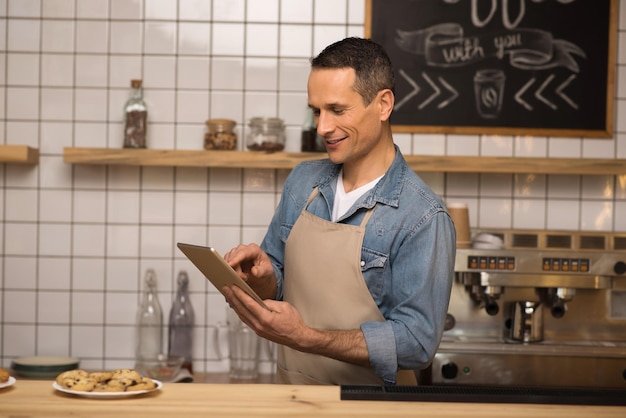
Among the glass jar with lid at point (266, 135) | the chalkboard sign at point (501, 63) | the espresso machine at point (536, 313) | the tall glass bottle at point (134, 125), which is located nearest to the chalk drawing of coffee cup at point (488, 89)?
the chalkboard sign at point (501, 63)

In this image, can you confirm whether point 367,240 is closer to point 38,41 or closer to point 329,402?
point 329,402

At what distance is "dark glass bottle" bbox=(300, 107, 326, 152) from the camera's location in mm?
3051

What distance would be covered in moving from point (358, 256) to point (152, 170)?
4.86ft

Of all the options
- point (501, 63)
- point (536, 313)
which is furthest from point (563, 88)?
point (536, 313)

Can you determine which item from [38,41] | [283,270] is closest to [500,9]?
[283,270]

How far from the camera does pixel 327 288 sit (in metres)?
1.95

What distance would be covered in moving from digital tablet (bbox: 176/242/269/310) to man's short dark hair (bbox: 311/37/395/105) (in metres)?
0.53

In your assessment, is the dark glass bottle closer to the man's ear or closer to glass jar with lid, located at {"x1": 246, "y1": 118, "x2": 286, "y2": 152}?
glass jar with lid, located at {"x1": 246, "y1": 118, "x2": 286, "y2": 152}

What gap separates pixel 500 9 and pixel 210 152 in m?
1.22

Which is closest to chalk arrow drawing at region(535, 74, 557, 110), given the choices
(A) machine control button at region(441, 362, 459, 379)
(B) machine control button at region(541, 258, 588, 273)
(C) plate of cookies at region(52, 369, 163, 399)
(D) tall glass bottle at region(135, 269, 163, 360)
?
(B) machine control button at region(541, 258, 588, 273)

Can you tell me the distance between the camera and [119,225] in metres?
3.19

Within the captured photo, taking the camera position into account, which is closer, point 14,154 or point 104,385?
point 104,385

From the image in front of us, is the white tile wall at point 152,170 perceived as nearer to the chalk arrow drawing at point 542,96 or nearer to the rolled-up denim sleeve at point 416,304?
the chalk arrow drawing at point 542,96

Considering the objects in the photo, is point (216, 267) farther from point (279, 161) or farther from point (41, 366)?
point (41, 366)
